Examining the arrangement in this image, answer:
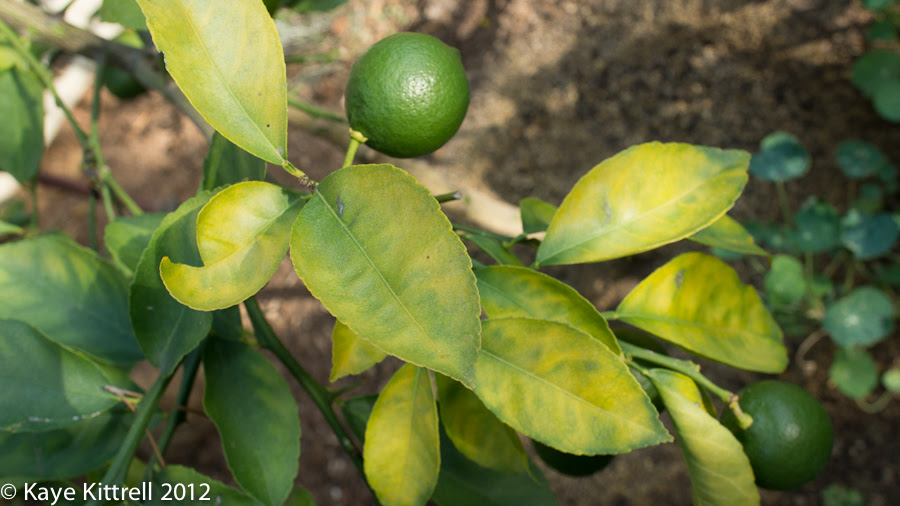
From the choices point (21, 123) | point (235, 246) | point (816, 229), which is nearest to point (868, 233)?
point (816, 229)

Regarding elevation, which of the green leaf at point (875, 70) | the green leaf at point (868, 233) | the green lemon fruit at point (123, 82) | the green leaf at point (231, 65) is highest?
the green leaf at point (231, 65)

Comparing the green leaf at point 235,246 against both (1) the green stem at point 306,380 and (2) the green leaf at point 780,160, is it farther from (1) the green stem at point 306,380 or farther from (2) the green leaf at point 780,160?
(2) the green leaf at point 780,160

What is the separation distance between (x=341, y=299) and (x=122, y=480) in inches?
14.2

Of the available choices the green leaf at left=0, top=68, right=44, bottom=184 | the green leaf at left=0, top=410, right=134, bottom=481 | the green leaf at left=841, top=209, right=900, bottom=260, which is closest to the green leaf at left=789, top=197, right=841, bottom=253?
the green leaf at left=841, top=209, right=900, bottom=260

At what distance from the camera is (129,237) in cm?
74

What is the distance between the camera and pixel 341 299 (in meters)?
0.44

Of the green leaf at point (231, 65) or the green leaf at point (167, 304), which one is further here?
the green leaf at point (167, 304)

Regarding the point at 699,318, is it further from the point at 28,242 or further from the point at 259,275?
the point at 28,242

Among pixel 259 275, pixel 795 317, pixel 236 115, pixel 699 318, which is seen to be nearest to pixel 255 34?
pixel 236 115

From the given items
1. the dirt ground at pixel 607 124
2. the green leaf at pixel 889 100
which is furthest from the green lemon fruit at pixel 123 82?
the green leaf at pixel 889 100

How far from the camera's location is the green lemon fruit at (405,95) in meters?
0.63

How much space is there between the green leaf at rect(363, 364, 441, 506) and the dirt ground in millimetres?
976

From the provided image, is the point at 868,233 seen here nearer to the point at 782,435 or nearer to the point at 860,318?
the point at 860,318

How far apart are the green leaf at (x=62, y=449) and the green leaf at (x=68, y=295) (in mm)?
84
